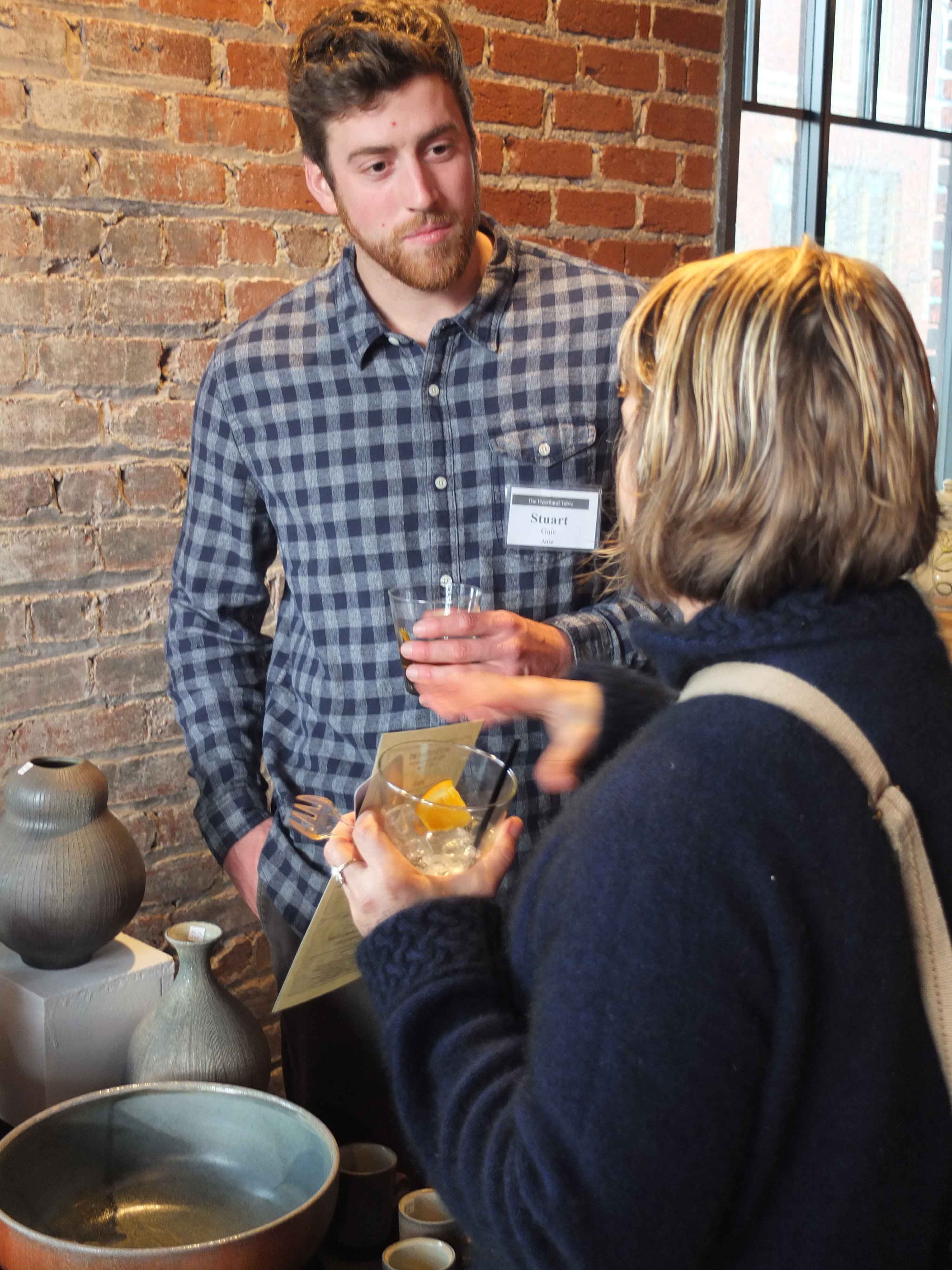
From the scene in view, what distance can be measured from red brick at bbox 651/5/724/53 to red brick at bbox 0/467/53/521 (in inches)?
64.4

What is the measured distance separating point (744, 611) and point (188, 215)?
163cm

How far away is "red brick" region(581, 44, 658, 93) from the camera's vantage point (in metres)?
2.56

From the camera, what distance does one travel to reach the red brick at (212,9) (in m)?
2.02

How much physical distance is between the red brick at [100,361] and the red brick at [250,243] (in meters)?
0.22

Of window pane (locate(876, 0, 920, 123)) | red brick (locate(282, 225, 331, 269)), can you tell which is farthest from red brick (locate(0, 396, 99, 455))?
window pane (locate(876, 0, 920, 123))

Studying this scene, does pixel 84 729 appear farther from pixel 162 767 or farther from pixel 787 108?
pixel 787 108

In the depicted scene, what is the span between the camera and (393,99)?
1583 millimetres

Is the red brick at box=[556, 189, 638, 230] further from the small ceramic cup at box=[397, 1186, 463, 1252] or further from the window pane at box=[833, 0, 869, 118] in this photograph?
the small ceramic cup at box=[397, 1186, 463, 1252]

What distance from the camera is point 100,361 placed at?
2.05m

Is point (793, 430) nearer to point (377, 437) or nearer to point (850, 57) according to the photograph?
point (377, 437)

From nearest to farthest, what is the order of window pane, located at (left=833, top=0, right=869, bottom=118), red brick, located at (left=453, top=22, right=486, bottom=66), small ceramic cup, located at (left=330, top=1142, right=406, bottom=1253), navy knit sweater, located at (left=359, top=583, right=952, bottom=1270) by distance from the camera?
navy knit sweater, located at (left=359, top=583, right=952, bottom=1270) → small ceramic cup, located at (left=330, top=1142, right=406, bottom=1253) → red brick, located at (left=453, top=22, right=486, bottom=66) → window pane, located at (left=833, top=0, right=869, bottom=118)

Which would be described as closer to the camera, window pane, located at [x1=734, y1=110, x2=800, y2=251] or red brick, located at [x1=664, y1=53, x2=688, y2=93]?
red brick, located at [x1=664, y1=53, x2=688, y2=93]

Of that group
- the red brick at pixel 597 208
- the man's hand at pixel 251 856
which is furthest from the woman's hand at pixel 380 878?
the red brick at pixel 597 208

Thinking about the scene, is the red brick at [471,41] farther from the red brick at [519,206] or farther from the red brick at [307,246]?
the red brick at [307,246]
